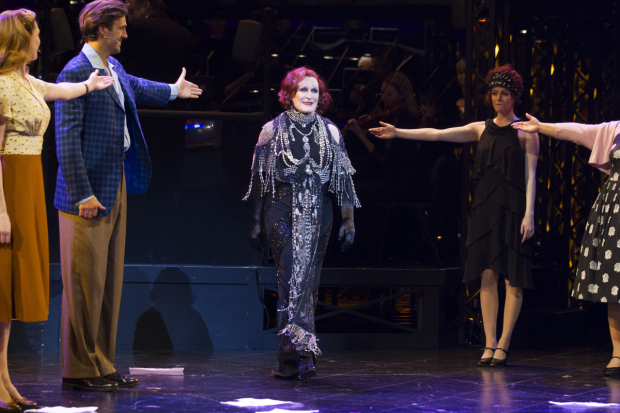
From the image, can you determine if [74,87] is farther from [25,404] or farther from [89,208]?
[25,404]

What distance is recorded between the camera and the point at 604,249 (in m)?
4.09

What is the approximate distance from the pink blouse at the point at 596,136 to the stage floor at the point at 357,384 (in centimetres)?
121

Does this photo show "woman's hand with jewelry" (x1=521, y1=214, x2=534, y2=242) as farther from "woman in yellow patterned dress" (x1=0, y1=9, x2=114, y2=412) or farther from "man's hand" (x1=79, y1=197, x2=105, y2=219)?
"woman in yellow patterned dress" (x1=0, y1=9, x2=114, y2=412)

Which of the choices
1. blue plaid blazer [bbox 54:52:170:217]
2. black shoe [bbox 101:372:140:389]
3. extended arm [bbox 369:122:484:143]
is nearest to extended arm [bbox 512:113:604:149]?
extended arm [bbox 369:122:484:143]

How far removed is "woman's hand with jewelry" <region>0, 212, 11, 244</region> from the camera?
2.76 metres

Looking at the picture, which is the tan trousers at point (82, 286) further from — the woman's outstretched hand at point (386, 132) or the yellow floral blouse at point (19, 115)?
the woman's outstretched hand at point (386, 132)

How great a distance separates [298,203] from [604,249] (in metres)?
1.73

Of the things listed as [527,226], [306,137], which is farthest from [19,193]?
[527,226]

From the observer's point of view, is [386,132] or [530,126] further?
[386,132]

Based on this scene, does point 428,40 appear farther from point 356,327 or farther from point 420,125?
point 356,327

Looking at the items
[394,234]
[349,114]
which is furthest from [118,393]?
A: [349,114]

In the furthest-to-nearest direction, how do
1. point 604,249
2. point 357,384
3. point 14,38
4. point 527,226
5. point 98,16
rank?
point 527,226
point 604,249
point 357,384
point 98,16
point 14,38

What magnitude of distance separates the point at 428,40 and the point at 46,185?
4535 millimetres

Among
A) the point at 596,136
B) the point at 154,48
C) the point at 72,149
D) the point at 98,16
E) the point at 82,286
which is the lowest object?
the point at 82,286
